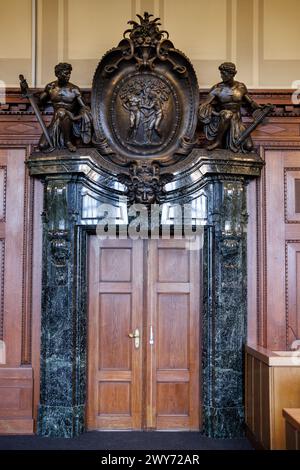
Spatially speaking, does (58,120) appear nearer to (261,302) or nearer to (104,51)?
(104,51)

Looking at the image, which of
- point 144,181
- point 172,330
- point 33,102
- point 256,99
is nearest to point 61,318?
point 172,330

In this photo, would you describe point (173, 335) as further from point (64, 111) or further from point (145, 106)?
point (64, 111)

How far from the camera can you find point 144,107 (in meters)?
5.52

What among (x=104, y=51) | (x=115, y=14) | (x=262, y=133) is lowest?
(x=262, y=133)

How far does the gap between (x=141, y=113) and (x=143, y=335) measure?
220 cm

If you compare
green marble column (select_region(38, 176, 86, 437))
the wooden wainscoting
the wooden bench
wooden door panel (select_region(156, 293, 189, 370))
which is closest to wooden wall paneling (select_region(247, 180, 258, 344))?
the wooden wainscoting

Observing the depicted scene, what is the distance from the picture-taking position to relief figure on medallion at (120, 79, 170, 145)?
18.1ft

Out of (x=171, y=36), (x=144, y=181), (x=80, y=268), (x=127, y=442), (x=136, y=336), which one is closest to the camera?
(x=127, y=442)

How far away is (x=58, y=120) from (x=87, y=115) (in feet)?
0.95

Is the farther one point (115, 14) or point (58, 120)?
point (115, 14)

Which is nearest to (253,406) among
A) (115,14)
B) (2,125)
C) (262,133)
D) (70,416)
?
(70,416)

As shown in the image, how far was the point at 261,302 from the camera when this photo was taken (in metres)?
5.62

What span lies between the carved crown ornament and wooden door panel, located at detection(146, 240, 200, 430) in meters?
0.69

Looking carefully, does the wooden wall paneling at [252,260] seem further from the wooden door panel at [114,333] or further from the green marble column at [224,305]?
the wooden door panel at [114,333]
